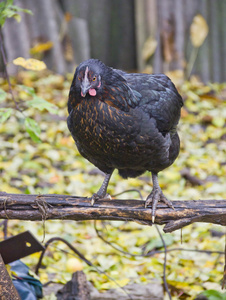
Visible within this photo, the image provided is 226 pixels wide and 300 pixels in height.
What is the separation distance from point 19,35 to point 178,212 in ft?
17.4

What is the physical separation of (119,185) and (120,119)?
8.14ft

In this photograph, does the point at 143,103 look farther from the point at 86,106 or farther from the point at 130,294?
the point at 130,294

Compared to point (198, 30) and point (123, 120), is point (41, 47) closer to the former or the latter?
point (198, 30)

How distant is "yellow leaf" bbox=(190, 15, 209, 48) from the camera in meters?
6.91

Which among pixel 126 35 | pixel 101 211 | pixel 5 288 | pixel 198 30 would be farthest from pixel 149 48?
pixel 5 288

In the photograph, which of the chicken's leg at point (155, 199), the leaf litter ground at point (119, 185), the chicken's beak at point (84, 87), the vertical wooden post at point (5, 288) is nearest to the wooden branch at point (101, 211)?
the chicken's leg at point (155, 199)

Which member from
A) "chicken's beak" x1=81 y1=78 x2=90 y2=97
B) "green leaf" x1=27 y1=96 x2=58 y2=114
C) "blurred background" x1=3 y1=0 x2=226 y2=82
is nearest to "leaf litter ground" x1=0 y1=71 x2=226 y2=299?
"green leaf" x1=27 y1=96 x2=58 y2=114

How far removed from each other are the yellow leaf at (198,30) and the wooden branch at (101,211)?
4.98 meters

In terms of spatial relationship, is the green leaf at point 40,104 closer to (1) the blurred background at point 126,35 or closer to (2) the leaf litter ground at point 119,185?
(2) the leaf litter ground at point 119,185

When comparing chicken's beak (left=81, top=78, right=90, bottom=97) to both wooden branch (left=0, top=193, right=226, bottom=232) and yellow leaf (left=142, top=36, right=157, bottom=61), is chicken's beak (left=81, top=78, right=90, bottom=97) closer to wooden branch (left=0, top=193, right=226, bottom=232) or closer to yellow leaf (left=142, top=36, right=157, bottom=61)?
wooden branch (left=0, top=193, right=226, bottom=232)

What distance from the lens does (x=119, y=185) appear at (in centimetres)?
506

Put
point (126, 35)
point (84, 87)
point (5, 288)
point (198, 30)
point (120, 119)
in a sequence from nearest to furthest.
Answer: point (5, 288), point (84, 87), point (120, 119), point (198, 30), point (126, 35)

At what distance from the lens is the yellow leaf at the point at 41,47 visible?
22.7ft

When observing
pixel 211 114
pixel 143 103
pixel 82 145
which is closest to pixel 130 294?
pixel 82 145
